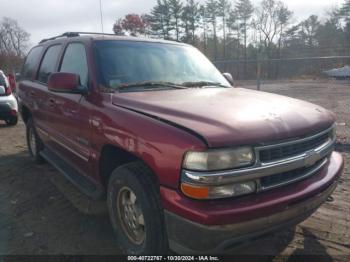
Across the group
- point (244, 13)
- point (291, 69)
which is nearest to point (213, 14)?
point (244, 13)

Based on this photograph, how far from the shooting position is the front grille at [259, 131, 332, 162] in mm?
2297

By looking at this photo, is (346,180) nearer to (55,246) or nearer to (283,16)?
(55,246)

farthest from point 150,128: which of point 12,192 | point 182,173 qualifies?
point 12,192

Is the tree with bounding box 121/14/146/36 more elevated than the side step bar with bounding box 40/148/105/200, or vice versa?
the tree with bounding box 121/14/146/36

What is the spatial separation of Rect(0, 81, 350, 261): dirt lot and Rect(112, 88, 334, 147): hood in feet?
3.51

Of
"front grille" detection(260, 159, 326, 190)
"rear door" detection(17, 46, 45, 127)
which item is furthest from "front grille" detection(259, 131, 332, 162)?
"rear door" detection(17, 46, 45, 127)

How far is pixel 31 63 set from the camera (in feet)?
18.8

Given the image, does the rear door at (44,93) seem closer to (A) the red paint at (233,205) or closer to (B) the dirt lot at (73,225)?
(B) the dirt lot at (73,225)

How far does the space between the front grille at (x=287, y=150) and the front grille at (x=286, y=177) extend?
13 centimetres

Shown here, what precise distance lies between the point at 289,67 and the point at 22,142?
25742 mm

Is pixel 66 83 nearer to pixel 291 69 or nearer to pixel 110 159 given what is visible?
pixel 110 159

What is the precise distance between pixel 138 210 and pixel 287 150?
123 cm

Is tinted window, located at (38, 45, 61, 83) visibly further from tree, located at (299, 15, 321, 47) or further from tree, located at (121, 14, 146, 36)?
tree, located at (299, 15, 321, 47)

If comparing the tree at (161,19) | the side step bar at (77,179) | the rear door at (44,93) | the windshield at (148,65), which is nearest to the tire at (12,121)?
the rear door at (44,93)
